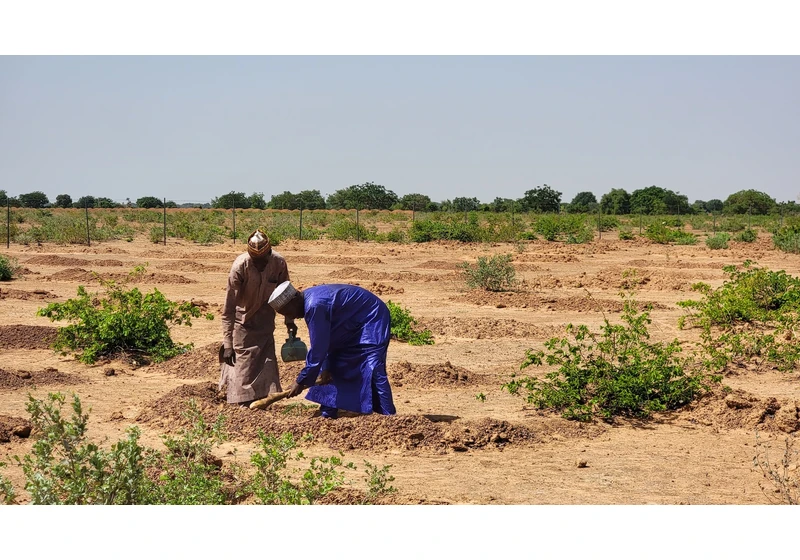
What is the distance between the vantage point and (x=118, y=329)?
10578mm

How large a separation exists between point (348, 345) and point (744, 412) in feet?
11.8

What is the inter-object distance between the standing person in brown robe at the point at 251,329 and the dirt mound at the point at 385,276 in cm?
1173

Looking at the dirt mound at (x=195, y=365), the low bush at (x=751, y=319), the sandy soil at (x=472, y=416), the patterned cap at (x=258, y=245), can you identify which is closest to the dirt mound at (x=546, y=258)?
the sandy soil at (x=472, y=416)

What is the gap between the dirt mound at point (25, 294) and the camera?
15.9 meters

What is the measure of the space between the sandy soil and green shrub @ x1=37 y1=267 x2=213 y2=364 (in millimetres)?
260

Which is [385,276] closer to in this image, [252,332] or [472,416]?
[472,416]

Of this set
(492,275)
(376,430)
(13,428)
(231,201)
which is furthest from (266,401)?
(231,201)

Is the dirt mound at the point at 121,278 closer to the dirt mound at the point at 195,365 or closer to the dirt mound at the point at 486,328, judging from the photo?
the dirt mound at the point at 486,328

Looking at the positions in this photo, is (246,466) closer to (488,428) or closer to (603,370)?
(488,428)

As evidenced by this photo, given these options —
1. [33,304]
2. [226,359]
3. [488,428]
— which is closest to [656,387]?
[488,428]

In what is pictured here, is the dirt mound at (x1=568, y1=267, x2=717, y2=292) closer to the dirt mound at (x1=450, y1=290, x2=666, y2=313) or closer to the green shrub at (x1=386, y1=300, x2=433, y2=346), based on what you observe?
the dirt mound at (x1=450, y1=290, x2=666, y2=313)

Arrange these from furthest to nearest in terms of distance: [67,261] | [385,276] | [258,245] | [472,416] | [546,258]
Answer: [546,258] < [67,261] < [385,276] < [472,416] < [258,245]

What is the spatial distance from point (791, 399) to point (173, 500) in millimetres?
6012

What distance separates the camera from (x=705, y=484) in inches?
243
